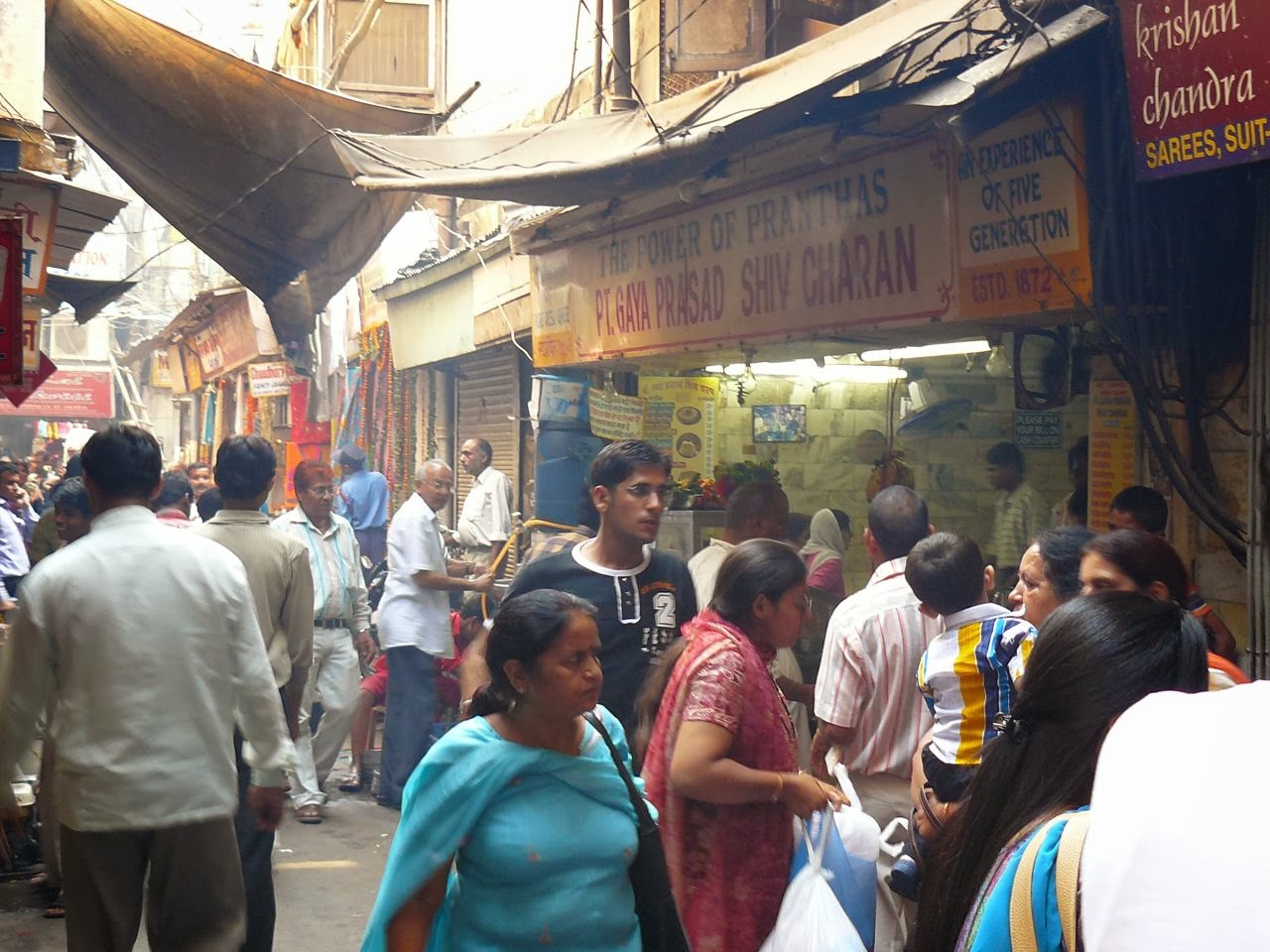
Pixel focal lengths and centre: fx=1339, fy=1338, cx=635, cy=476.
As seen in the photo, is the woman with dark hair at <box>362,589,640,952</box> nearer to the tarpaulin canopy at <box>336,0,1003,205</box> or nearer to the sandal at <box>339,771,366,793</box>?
the tarpaulin canopy at <box>336,0,1003,205</box>

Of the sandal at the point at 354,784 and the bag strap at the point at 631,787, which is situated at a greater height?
the bag strap at the point at 631,787

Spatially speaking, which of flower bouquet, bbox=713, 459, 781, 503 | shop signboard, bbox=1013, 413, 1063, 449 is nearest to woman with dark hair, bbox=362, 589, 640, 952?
flower bouquet, bbox=713, 459, 781, 503

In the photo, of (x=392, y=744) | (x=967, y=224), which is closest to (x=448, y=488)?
(x=392, y=744)

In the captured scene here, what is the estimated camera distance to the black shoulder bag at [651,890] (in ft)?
9.39

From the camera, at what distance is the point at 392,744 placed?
8.23 m

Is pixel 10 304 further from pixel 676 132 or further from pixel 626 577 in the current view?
pixel 626 577

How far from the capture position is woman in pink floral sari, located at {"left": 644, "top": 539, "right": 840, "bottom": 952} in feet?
10.9

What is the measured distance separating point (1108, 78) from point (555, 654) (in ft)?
11.5

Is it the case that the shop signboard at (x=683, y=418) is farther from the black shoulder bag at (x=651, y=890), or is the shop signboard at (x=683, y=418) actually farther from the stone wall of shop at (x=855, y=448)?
the black shoulder bag at (x=651, y=890)

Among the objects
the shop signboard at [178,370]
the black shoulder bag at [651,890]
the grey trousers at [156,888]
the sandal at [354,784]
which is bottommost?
the sandal at [354,784]

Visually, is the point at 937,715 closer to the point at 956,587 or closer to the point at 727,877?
the point at 956,587

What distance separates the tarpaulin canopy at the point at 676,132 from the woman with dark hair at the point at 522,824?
3.09 meters

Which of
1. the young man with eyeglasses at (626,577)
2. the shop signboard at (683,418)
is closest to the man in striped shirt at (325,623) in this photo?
the shop signboard at (683,418)

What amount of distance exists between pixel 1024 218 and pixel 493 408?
868 centimetres
